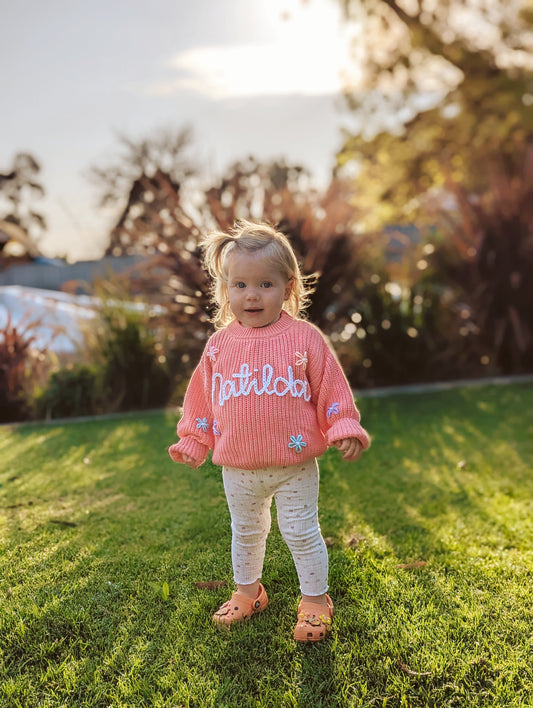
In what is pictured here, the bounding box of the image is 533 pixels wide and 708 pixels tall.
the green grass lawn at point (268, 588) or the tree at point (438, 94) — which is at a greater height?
the tree at point (438, 94)

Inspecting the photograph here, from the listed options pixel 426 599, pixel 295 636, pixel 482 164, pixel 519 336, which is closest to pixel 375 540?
pixel 426 599

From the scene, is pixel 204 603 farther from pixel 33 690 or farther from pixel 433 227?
pixel 433 227

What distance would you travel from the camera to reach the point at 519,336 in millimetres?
6727

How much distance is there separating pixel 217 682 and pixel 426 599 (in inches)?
34.9

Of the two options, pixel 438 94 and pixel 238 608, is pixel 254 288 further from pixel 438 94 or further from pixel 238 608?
pixel 438 94

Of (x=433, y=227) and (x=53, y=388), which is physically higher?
(x=433, y=227)

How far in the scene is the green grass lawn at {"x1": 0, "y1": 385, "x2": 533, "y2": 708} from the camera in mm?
1982

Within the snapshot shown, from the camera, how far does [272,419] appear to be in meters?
2.19

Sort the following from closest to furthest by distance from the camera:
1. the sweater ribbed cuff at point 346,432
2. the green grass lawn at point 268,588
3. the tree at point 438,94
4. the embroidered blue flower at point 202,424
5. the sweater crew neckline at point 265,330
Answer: the green grass lawn at point 268,588 < the sweater ribbed cuff at point 346,432 < the sweater crew neckline at point 265,330 < the embroidered blue flower at point 202,424 < the tree at point 438,94

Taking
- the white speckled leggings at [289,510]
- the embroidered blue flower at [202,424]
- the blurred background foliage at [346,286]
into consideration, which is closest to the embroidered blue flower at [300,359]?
the white speckled leggings at [289,510]

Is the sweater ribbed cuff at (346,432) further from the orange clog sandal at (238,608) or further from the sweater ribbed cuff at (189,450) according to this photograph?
the orange clog sandal at (238,608)

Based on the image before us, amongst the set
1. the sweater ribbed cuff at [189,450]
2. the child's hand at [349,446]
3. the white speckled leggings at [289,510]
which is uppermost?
the child's hand at [349,446]

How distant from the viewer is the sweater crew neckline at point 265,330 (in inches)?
90.2

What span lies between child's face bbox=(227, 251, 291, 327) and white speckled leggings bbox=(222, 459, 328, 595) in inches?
21.2
